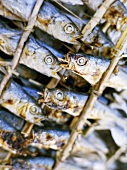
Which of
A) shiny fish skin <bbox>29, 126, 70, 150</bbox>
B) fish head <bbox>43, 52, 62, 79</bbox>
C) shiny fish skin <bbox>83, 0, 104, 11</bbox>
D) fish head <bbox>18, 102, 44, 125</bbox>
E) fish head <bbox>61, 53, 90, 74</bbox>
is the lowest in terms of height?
shiny fish skin <bbox>29, 126, 70, 150</bbox>

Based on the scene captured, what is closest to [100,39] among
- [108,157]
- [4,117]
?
[4,117]

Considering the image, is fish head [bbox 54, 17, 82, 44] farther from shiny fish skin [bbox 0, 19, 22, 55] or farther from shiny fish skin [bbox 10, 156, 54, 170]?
shiny fish skin [bbox 10, 156, 54, 170]

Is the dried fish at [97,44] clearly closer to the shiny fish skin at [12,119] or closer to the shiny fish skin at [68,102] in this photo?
the shiny fish skin at [68,102]

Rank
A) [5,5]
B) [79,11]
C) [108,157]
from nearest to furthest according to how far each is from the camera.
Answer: [5,5], [79,11], [108,157]

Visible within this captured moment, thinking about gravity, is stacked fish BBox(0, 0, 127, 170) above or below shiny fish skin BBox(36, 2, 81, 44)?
below

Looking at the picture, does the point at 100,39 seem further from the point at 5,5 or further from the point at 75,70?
the point at 5,5

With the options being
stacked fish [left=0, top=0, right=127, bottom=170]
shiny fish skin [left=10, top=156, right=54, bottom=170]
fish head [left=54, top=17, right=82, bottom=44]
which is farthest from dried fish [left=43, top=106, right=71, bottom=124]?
fish head [left=54, top=17, right=82, bottom=44]

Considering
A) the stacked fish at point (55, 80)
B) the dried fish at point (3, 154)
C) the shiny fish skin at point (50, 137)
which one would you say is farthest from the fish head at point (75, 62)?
the dried fish at point (3, 154)
